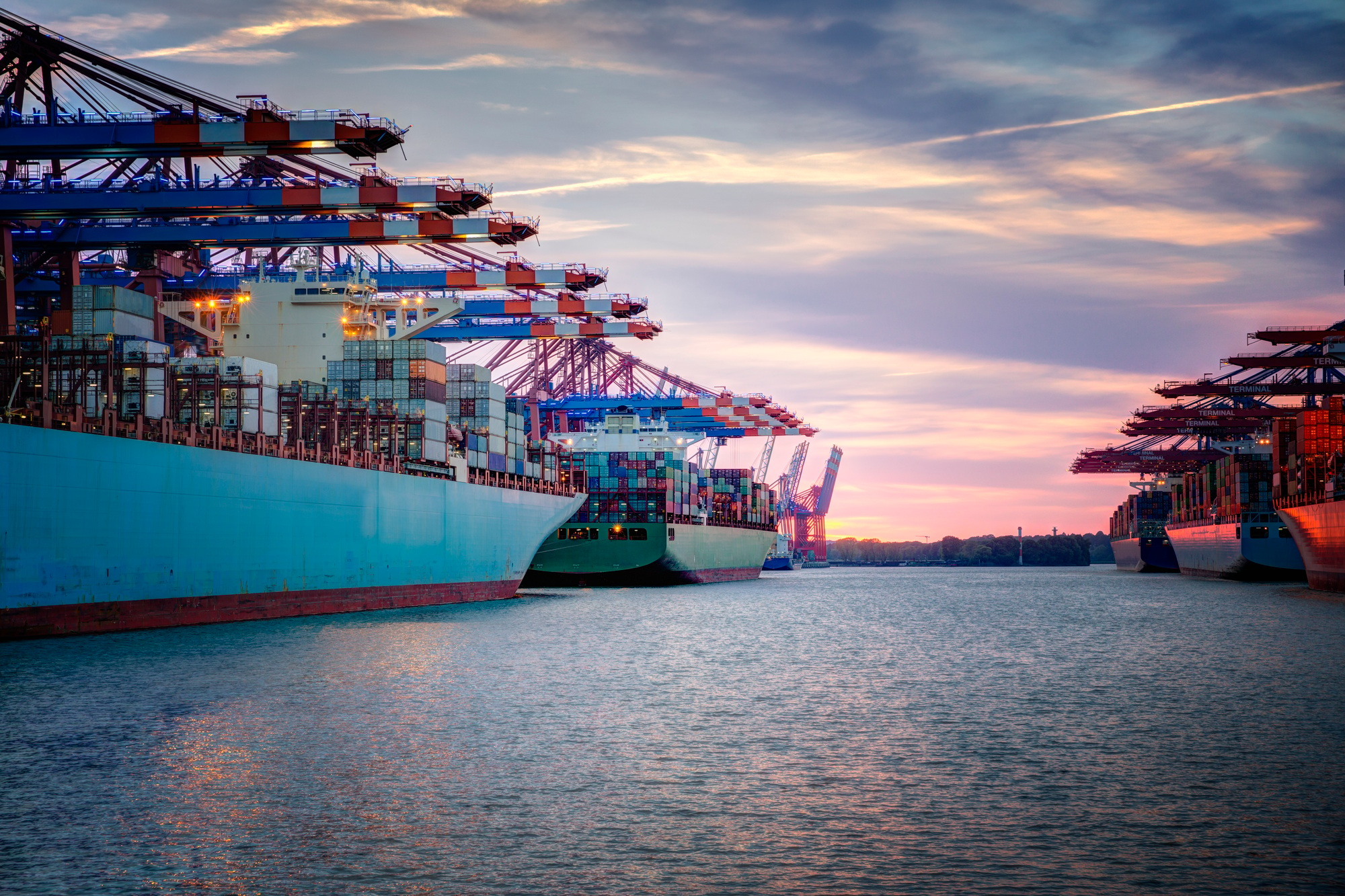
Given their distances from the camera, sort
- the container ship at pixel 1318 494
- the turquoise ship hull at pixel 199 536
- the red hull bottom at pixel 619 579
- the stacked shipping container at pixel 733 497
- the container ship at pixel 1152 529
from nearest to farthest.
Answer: the turquoise ship hull at pixel 199 536 < the container ship at pixel 1318 494 < the red hull bottom at pixel 619 579 < the stacked shipping container at pixel 733 497 < the container ship at pixel 1152 529

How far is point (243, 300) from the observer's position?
55250 mm

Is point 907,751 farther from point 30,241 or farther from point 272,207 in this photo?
point 30,241

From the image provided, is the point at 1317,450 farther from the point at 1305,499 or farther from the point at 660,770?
the point at 660,770

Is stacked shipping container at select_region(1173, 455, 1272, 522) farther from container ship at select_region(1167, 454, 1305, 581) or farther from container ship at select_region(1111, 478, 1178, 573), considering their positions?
container ship at select_region(1111, 478, 1178, 573)

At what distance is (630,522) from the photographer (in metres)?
72.8

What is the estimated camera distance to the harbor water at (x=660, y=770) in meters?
9.12

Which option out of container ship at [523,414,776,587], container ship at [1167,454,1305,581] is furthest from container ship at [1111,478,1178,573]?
container ship at [523,414,776,587]

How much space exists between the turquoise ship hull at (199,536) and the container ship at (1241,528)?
56.0 metres

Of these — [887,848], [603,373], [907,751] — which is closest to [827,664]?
[907,751]

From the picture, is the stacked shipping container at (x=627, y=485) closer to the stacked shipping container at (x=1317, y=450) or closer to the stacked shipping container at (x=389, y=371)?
the stacked shipping container at (x=389, y=371)

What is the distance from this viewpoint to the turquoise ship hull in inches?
1072

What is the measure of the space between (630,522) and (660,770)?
2352 inches

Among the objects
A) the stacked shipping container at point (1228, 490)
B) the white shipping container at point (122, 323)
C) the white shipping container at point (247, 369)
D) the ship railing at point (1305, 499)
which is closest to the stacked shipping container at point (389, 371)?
the white shipping container at point (247, 369)

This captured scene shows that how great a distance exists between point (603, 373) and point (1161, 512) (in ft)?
233
